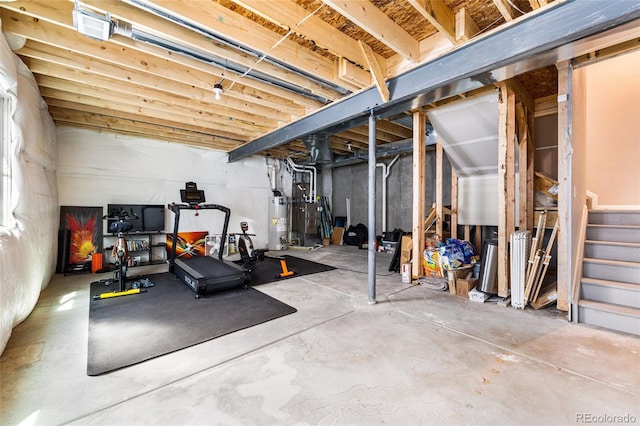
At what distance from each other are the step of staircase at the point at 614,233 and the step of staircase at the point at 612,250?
7.3 inches

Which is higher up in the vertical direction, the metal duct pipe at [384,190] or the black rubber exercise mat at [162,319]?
the metal duct pipe at [384,190]

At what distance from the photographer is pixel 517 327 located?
2580mm

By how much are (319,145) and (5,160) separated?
4.20 meters

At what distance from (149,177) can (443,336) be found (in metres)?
6.24

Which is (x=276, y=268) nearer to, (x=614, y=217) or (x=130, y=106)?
(x=130, y=106)

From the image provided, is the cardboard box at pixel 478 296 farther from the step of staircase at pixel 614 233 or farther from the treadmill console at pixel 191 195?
the treadmill console at pixel 191 195

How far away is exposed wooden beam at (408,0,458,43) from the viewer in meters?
1.92

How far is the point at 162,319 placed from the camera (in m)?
2.76

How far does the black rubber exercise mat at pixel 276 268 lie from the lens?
440 cm

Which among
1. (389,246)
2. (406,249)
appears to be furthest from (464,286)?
(389,246)

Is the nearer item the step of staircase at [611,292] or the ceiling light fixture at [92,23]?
the ceiling light fixture at [92,23]

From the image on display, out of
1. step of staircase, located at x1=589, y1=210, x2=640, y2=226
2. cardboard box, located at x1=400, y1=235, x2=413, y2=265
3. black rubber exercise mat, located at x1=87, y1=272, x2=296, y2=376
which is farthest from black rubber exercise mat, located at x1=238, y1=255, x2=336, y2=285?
step of staircase, located at x1=589, y1=210, x2=640, y2=226

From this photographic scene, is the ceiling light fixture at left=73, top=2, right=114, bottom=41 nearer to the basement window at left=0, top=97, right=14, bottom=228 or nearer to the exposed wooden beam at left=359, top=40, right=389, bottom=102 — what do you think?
the basement window at left=0, top=97, right=14, bottom=228

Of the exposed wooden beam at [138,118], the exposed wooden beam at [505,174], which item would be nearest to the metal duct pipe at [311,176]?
the exposed wooden beam at [138,118]
